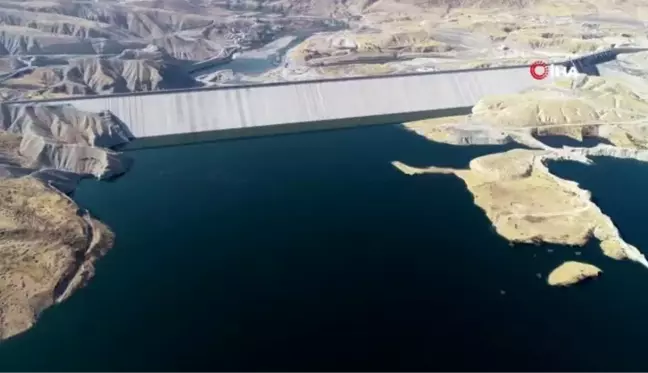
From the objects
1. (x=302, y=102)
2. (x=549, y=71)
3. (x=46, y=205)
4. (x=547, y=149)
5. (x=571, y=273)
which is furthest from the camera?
(x=549, y=71)

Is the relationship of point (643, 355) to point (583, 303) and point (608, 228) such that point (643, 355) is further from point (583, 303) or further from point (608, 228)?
point (608, 228)

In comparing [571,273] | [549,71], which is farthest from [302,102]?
[571,273]

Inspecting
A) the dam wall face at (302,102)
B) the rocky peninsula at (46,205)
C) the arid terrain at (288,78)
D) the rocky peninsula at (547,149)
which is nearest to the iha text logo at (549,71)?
the dam wall face at (302,102)

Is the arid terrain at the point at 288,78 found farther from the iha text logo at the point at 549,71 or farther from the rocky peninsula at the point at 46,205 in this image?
the iha text logo at the point at 549,71

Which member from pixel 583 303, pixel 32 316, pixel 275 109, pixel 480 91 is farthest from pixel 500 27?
pixel 32 316

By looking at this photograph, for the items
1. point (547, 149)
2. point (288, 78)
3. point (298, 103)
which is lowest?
point (288, 78)

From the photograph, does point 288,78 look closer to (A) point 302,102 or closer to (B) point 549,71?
(A) point 302,102
